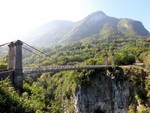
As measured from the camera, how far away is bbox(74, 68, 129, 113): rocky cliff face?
4769cm

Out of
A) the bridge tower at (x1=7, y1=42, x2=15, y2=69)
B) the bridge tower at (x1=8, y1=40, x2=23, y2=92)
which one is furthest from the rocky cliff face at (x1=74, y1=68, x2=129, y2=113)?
the bridge tower at (x1=7, y1=42, x2=15, y2=69)

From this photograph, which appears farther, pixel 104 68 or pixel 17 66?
pixel 104 68

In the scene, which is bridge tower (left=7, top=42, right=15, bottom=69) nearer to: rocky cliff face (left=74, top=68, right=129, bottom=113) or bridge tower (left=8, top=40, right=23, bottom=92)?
bridge tower (left=8, top=40, right=23, bottom=92)

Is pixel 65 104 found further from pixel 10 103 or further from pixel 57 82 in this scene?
pixel 10 103

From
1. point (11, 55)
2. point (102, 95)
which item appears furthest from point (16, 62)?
point (102, 95)

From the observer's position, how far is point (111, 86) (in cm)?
5009

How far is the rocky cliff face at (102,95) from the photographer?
47688mm

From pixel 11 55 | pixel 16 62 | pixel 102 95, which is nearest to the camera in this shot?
pixel 16 62

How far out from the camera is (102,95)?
1989 inches

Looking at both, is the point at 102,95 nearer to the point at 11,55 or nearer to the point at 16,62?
the point at 11,55

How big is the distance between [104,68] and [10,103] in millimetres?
38666

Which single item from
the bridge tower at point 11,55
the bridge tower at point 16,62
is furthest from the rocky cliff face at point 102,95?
the bridge tower at point 11,55

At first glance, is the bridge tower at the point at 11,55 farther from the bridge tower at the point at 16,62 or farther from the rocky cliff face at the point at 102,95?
the rocky cliff face at the point at 102,95

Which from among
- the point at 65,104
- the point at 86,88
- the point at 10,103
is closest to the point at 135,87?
the point at 86,88
